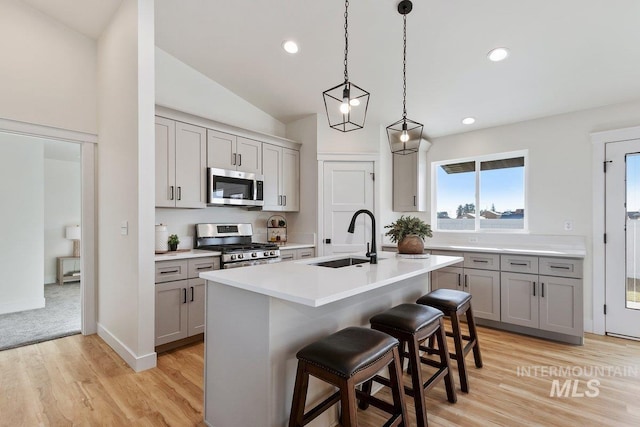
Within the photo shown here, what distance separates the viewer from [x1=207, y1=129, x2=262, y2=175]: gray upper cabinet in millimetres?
3666

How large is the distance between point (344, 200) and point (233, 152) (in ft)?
5.23

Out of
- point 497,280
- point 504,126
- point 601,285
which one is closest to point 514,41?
point 504,126

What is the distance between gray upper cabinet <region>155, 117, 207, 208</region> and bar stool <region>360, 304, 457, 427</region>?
241cm

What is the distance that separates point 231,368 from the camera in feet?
5.72

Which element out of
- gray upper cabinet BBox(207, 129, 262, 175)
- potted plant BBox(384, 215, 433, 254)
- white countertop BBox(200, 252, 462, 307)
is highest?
gray upper cabinet BBox(207, 129, 262, 175)

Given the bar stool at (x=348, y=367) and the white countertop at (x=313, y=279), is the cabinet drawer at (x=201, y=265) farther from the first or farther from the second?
the bar stool at (x=348, y=367)

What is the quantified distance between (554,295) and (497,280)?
52cm

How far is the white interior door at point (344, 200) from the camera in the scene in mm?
4371

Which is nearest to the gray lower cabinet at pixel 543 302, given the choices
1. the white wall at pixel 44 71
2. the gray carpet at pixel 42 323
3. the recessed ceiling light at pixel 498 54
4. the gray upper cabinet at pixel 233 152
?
the recessed ceiling light at pixel 498 54

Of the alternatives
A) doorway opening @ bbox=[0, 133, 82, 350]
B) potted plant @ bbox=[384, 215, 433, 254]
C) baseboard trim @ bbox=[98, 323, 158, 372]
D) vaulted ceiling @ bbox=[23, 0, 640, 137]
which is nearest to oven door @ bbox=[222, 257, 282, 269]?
baseboard trim @ bbox=[98, 323, 158, 372]

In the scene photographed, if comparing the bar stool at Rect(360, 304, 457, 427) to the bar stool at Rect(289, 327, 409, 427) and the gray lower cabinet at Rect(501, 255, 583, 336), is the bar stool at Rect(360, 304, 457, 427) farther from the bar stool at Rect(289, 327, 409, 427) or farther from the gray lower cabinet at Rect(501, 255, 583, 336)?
the gray lower cabinet at Rect(501, 255, 583, 336)

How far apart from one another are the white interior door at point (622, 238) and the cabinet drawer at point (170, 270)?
4.37 metres

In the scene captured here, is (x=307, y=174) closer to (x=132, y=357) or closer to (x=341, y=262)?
(x=341, y=262)

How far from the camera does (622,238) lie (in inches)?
129
